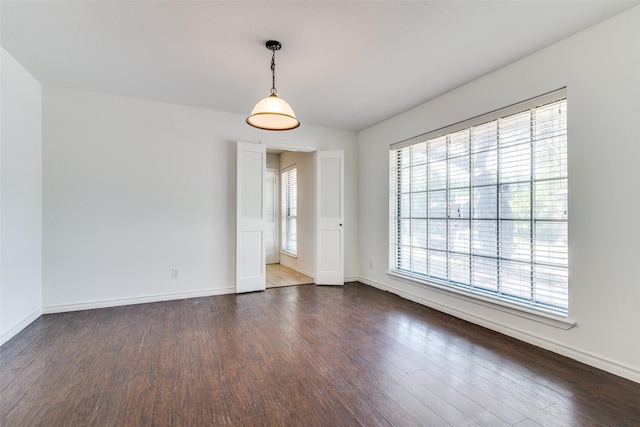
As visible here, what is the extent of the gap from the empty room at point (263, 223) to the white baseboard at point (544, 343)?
0.7 inches

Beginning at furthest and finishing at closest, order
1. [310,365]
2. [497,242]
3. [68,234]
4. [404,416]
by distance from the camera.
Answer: [68,234] < [497,242] < [310,365] < [404,416]

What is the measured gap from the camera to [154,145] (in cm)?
390

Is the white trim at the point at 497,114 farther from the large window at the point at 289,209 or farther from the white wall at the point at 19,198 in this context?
the white wall at the point at 19,198

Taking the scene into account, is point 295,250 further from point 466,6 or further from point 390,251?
point 466,6

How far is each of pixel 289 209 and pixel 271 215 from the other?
663 mm

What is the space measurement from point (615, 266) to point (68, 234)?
5316mm

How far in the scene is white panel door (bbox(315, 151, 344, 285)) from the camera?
193 inches


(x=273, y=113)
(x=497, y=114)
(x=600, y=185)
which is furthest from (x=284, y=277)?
(x=600, y=185)

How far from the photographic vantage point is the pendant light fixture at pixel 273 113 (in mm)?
2271

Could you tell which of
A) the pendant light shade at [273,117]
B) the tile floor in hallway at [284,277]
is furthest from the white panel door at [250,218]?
the pendant light shade at [273,117]

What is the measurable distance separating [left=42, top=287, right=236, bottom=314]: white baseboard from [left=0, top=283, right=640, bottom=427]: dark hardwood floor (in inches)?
6.2

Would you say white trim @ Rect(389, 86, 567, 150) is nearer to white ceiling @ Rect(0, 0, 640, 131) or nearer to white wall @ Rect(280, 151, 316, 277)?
white ceiling @ Rect(0, 0, 640, 131)

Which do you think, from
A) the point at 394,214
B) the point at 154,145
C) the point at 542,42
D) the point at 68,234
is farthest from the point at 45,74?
the point at 542,42

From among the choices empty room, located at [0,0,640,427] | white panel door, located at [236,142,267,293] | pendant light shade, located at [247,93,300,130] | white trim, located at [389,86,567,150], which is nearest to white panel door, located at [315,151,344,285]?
empty room, located at [0,0,640,427]
